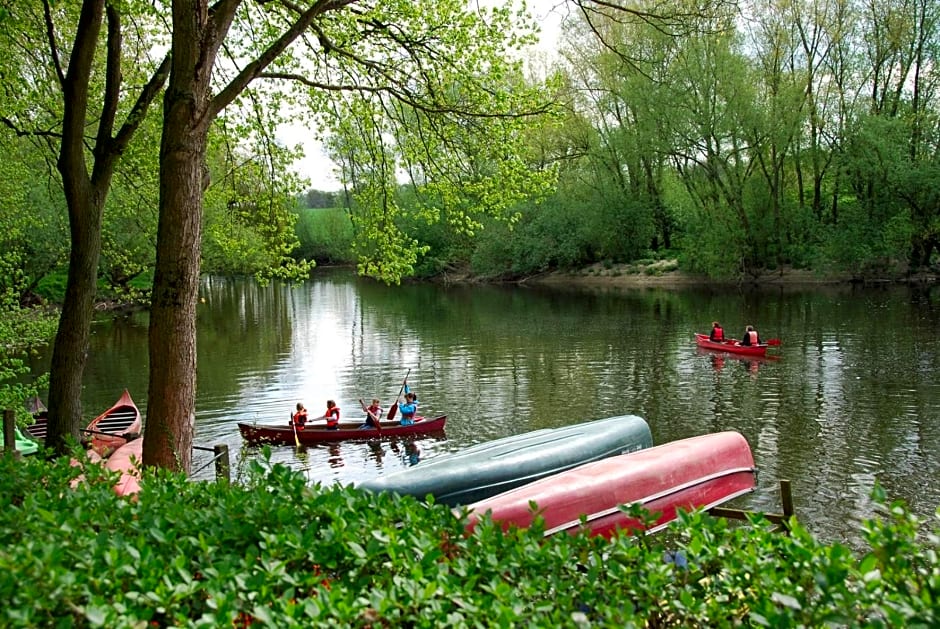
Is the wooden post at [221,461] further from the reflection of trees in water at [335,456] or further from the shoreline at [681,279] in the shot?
the shoreline at [681,279]

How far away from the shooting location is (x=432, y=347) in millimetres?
32375

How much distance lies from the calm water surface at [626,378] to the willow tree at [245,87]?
4.18 feet

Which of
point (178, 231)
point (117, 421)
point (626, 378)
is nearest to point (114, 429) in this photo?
point (117, 421)

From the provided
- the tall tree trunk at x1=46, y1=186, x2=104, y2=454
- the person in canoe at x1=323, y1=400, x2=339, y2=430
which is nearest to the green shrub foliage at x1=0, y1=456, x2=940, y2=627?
the tall tree trunk at x1=46, y1=186, x2=104, y2=454

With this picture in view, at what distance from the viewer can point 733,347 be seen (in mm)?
26516

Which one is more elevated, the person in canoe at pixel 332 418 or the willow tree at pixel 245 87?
the willow tree at pixel 245 87

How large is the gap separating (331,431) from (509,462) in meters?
8.78

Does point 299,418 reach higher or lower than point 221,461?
lower

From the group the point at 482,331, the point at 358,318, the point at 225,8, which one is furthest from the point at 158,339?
the point at 358,318

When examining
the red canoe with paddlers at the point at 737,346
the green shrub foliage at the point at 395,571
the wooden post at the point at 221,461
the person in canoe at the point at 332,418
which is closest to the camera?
the green shrub foliage at the point at 395,571

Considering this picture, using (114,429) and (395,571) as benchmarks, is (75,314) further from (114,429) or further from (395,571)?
(114,429)

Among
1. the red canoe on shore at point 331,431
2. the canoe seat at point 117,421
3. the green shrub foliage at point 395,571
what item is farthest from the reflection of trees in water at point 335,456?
the green shrub foliage at point 395,571

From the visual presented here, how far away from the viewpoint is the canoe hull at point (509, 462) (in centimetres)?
1016

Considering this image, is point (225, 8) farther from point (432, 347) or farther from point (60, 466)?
point (432, 347)
